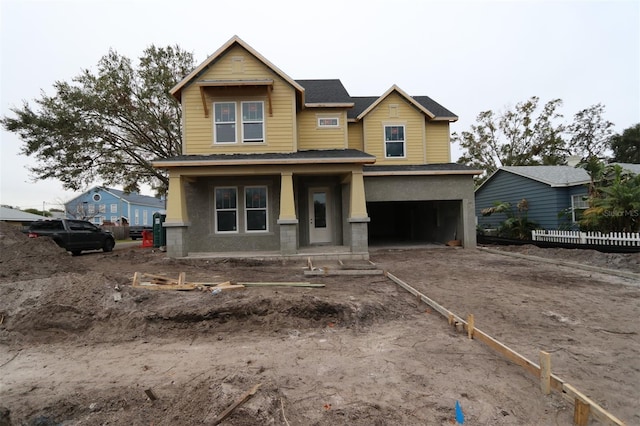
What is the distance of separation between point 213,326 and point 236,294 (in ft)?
3.46

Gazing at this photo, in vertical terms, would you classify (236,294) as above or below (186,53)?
below

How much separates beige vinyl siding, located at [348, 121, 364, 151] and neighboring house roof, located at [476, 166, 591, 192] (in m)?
9.32

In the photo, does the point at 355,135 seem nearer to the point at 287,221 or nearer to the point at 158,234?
the point at 287,221

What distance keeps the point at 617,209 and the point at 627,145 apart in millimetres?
32770

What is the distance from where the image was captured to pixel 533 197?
1659 cm

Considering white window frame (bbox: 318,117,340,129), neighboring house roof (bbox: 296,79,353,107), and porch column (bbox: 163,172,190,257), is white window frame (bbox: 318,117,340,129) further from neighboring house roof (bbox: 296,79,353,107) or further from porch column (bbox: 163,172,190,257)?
porch column (bbox: 163,172,190,257)

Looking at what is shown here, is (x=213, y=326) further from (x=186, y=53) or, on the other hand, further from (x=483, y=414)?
(x=186, y=53)

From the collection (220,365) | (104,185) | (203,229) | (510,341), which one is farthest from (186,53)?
(510,341)

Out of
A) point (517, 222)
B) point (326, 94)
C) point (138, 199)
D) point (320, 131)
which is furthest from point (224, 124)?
point (138, 199)

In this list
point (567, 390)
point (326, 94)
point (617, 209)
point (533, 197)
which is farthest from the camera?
point (533, 197)

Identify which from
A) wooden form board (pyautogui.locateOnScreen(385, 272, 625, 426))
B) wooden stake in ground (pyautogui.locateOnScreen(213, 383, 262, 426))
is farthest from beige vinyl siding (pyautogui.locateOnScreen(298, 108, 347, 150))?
wooden stake in ground (pyautogui.locateOnScreen(213, 383, 262, 426))

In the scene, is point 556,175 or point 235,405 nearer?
point 235,405

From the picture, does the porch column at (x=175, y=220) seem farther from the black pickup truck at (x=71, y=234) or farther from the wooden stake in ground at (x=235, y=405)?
the wooden stake in ground at (x=235, y=405)

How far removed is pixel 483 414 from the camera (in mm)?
2805
